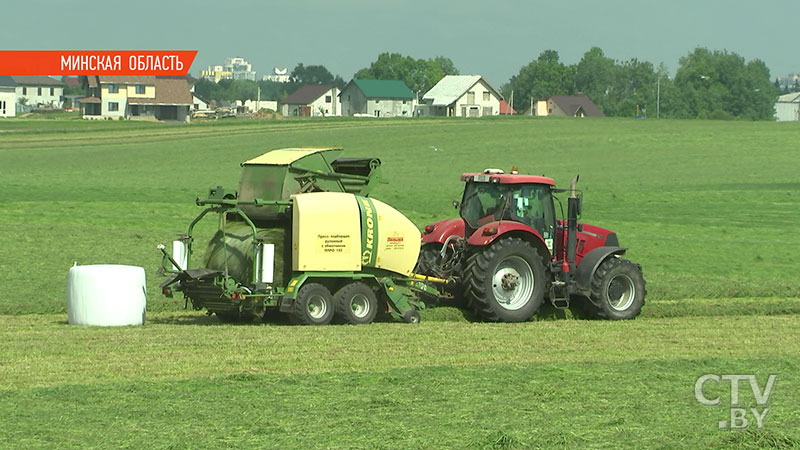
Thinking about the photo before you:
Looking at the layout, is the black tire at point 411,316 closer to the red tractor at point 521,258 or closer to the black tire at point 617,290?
the red tractor at point 521,258

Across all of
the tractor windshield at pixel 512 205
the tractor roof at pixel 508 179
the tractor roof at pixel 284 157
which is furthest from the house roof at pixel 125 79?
the tractor roof at pixel 508 179

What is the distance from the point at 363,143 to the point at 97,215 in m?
38.1

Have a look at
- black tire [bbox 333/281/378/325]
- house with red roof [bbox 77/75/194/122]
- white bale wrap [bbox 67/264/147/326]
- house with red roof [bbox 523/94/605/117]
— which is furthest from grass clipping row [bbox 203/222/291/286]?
house with red roof [bbox 523/94/605/117]

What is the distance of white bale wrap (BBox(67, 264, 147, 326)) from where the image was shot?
17.8 m

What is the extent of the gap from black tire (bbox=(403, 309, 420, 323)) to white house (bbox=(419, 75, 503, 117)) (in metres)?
131

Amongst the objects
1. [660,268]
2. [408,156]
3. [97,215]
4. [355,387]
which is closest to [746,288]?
[660,268]

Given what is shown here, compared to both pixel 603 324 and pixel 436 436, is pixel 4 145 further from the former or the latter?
pixel 436 436

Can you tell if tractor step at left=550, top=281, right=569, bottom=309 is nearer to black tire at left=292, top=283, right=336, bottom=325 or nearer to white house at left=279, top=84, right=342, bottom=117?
black tire at left=292, top=283, right=336, bottom=325

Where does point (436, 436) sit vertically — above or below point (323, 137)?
below

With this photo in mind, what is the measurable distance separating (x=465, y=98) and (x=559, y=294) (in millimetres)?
131752

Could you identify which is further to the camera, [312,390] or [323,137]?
[323,137]

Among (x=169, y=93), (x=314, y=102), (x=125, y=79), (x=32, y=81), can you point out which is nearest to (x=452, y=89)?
(x=314, y=102)

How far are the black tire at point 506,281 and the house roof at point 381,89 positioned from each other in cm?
13454

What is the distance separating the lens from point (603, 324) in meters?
19.0
